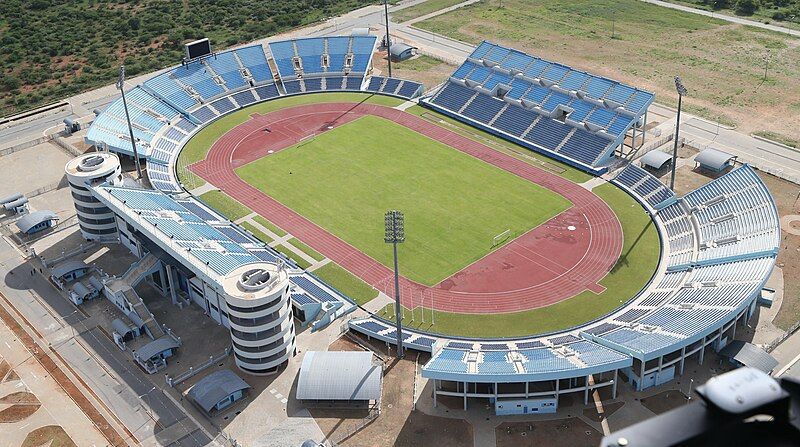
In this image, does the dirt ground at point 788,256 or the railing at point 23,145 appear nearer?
the dirt ground at point 788,256

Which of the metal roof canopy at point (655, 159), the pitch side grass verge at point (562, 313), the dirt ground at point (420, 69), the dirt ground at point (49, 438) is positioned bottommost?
the dirt ground at point (49, 438)

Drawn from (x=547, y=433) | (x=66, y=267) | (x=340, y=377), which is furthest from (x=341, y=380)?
(x=66, y=267)

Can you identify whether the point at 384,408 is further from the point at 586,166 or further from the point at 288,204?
the point at 586,166

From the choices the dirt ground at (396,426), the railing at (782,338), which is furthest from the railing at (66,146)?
the railing at (782,338)

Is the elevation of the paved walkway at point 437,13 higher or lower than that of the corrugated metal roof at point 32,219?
higher

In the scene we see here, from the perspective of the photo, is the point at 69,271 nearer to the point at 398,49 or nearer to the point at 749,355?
the point at 749,355

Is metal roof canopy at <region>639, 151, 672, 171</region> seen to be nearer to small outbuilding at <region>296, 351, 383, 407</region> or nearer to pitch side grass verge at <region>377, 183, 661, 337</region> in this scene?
pitch side grass verge at <region>377, 183, 661, 337</region>

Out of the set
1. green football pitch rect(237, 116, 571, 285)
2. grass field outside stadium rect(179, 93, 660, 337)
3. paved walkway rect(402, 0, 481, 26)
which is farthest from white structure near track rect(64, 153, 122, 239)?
paved walkway rect(402, 0, 481, 26)

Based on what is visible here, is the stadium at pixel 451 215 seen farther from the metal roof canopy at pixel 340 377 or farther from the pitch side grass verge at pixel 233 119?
the metal roof canopy at pixel 340 377
